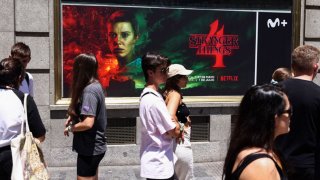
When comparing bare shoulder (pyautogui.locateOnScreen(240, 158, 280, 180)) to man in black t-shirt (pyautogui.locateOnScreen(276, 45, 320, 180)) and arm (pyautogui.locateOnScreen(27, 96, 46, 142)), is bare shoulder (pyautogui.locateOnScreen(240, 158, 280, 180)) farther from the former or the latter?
arm (pyautogui.locateOnScreen(27, 96, 46, 142))

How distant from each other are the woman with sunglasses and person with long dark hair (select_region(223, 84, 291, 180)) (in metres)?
2.05

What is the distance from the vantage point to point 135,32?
7.64m

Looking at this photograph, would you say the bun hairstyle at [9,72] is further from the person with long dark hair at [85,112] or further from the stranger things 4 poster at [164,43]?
the stranger things 4 poster at [164,43]

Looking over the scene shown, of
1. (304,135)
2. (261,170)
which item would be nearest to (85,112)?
(304,135)

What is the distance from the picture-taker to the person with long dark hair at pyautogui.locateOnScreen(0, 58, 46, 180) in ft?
12.7

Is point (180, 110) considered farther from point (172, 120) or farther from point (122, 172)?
point (122, 172)

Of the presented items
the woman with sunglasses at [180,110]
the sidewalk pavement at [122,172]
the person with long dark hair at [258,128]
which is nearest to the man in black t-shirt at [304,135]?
the woman with sunglasses at [180,110]

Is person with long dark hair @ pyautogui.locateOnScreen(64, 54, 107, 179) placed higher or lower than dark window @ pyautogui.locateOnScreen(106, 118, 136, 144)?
higher

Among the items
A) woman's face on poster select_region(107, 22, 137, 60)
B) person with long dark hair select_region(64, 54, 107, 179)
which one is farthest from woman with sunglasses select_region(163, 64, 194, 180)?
woman's face on poster select_region(107, 22, 137, 60)

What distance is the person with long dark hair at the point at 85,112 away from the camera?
14.5ft

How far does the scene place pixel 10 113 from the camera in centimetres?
388

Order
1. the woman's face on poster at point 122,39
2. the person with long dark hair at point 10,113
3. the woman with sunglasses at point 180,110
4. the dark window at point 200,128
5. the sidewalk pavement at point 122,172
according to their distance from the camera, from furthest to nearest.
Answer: the dark window at point 200,128, the woman's face on poster at point 122,39, the sidewalk pavement at point 122,172, the woman with sunglasses at point 180,110, the person with long dark hair at point 10,113

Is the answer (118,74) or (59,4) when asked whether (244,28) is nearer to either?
(118,74)

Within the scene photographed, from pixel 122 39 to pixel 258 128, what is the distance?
18.3 feet
